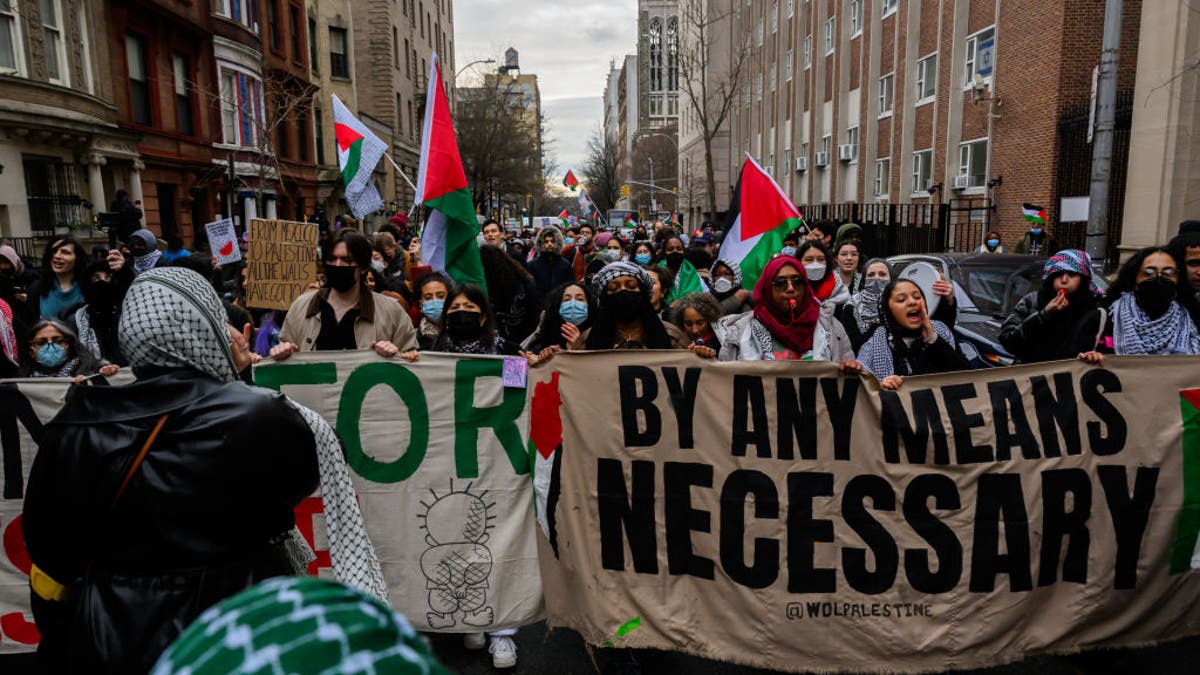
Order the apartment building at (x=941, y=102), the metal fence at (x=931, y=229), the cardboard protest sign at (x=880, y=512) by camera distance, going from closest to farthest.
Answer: the cardboard protest sign at (x=880, y=512) → the apartment building at (x=941, y=102) → the metal fence at (x=931, y=229)

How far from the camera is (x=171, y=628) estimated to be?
74.7 inches

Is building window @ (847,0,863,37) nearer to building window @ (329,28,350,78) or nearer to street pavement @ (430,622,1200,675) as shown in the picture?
building window @ (329,28,350,78)

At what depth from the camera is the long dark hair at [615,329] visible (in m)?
4.59

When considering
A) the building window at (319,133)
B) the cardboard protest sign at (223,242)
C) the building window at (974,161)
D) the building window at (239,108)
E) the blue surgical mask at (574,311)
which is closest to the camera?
the blue surgical mask at (574,311)

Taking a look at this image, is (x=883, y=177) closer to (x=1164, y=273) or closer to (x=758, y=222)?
(x=758, y=222)

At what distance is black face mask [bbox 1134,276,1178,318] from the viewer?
14.5 ft

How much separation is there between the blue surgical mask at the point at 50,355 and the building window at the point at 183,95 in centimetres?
2096

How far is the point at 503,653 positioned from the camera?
13.4ft

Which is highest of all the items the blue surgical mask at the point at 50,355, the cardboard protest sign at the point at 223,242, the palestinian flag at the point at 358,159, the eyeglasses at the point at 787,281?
the palestinian flag at the point at 358,159

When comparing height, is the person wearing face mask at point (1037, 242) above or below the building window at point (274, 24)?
below

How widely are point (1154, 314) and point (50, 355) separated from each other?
629cm

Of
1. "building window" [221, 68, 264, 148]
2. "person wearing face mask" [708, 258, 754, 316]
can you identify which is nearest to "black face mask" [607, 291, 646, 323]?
"person wearing face mask" [708, 258, 754, 316]

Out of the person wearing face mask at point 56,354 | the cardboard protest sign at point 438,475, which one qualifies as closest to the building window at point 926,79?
the cardboard protest sign at point 438,475

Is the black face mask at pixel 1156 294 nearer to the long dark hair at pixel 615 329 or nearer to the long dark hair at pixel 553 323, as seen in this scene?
the long dark hair at pixel 615 329
